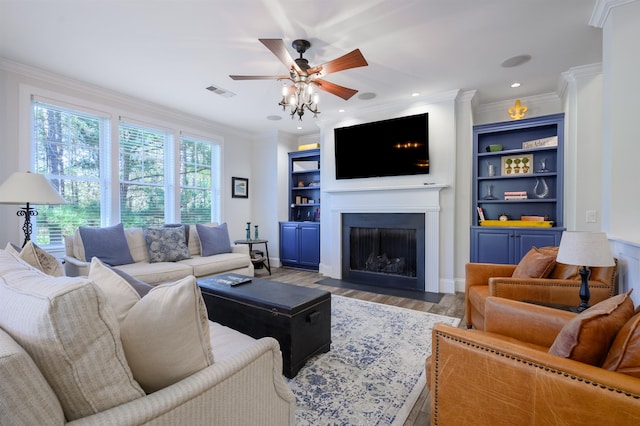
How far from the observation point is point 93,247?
10.4ft

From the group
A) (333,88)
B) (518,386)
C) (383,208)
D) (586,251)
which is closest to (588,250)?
(586,251)

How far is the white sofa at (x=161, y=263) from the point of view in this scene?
3041 millimetres

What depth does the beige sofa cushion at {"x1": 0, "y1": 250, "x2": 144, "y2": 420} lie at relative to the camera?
2.19ft

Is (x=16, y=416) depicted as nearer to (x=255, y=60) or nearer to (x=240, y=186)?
(x=255, y=60)

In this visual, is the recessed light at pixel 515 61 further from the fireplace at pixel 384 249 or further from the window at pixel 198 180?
the window at pixel 198 180

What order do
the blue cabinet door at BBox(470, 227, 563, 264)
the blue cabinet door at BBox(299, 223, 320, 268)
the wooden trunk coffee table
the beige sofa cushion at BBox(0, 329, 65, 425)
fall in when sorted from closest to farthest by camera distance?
1. the beige sofa cushion at BBox(0, 329, 65, 425)
2. the wooden trunk coffee table
3. the blue cabinet door at BBox(470, 227, 563, 264)
4. the blue cabinet door at BBox(299, 223, 320, 268)

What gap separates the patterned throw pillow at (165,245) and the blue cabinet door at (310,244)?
6.85 feet

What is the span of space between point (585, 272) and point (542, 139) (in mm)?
2706

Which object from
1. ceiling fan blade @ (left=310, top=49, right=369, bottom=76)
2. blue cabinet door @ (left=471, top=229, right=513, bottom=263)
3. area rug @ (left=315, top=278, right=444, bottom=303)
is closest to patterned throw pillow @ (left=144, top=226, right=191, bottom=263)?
area rug @ (left=315, top=278, right=444, bottom=303)

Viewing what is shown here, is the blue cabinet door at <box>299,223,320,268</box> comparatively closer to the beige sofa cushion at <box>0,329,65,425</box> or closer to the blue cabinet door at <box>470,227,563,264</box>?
the blue cabinet door at <box>470,227,563,264</box>

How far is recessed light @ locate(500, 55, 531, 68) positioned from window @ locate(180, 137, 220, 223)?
4441 mm

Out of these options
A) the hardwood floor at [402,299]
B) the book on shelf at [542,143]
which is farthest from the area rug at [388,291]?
the book on shelf at [542,143]

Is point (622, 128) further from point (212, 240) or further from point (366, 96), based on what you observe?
point (212, 240)

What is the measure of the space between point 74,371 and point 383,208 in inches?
156
